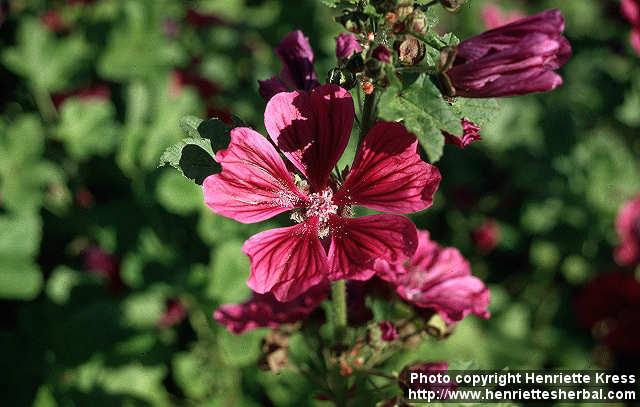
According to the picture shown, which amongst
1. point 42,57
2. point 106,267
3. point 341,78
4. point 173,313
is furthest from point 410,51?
point 42,57

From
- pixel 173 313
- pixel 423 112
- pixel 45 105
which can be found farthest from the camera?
pixel 45 105

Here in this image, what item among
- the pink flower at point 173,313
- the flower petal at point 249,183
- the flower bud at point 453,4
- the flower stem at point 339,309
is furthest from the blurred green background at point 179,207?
the flower bud at point 453,4

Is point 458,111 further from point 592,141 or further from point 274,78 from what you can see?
point 592,141

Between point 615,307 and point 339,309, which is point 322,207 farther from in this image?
point 615,307

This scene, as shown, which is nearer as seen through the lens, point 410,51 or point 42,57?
point 410,51

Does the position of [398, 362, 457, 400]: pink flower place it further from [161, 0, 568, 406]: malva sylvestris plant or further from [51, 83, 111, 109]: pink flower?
[51, 83, 111, 109]: pink flower
